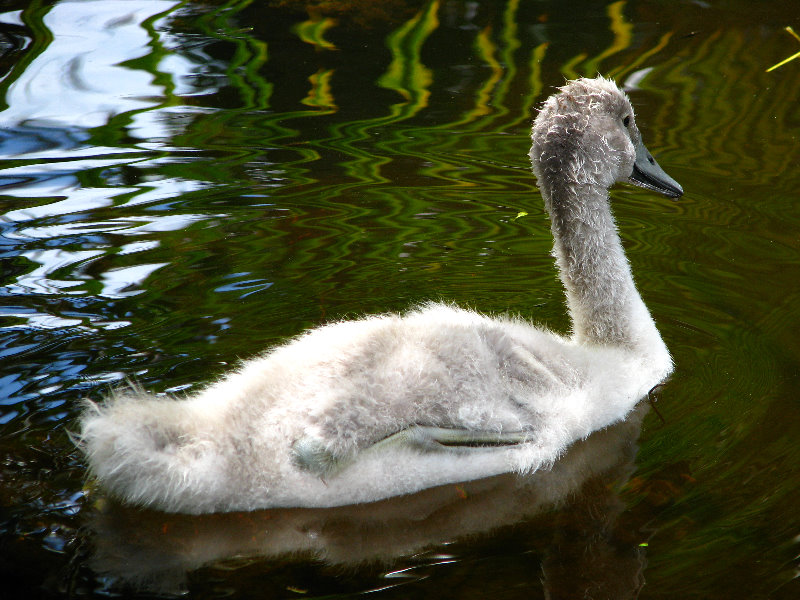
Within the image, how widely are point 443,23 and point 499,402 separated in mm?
6690

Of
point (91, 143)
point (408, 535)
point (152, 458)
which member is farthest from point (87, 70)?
point (408, 535)

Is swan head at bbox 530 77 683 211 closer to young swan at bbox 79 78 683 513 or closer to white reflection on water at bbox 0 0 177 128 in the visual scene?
young swan at bbox 79 78 683 513

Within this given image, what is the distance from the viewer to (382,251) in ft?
19.7

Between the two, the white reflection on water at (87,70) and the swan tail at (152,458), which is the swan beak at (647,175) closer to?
the swan tail at (152,458)

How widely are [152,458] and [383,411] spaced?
835 millimetres

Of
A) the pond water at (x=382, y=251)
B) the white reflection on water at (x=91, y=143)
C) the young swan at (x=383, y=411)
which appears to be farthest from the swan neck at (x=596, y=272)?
the white reflection on water at (x=91, y=143)

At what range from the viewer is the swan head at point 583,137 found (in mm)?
4625

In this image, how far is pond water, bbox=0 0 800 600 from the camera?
136 inches

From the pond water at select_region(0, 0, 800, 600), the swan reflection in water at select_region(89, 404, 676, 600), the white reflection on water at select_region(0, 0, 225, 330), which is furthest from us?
the white reflection on water at select_region(0, 0, 225, 330)

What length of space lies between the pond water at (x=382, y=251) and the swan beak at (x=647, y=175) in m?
0.63

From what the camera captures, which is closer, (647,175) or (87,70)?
(647,175)

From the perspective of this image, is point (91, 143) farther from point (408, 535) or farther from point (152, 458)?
point (408, 535)

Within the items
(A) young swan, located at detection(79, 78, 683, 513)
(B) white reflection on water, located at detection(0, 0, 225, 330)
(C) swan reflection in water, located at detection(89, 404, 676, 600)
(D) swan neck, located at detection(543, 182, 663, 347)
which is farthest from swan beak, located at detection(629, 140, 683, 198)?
(B) white reflection on water, located at detection(0, 0, 225, 330)

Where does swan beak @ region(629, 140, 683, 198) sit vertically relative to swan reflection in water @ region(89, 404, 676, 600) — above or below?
above
